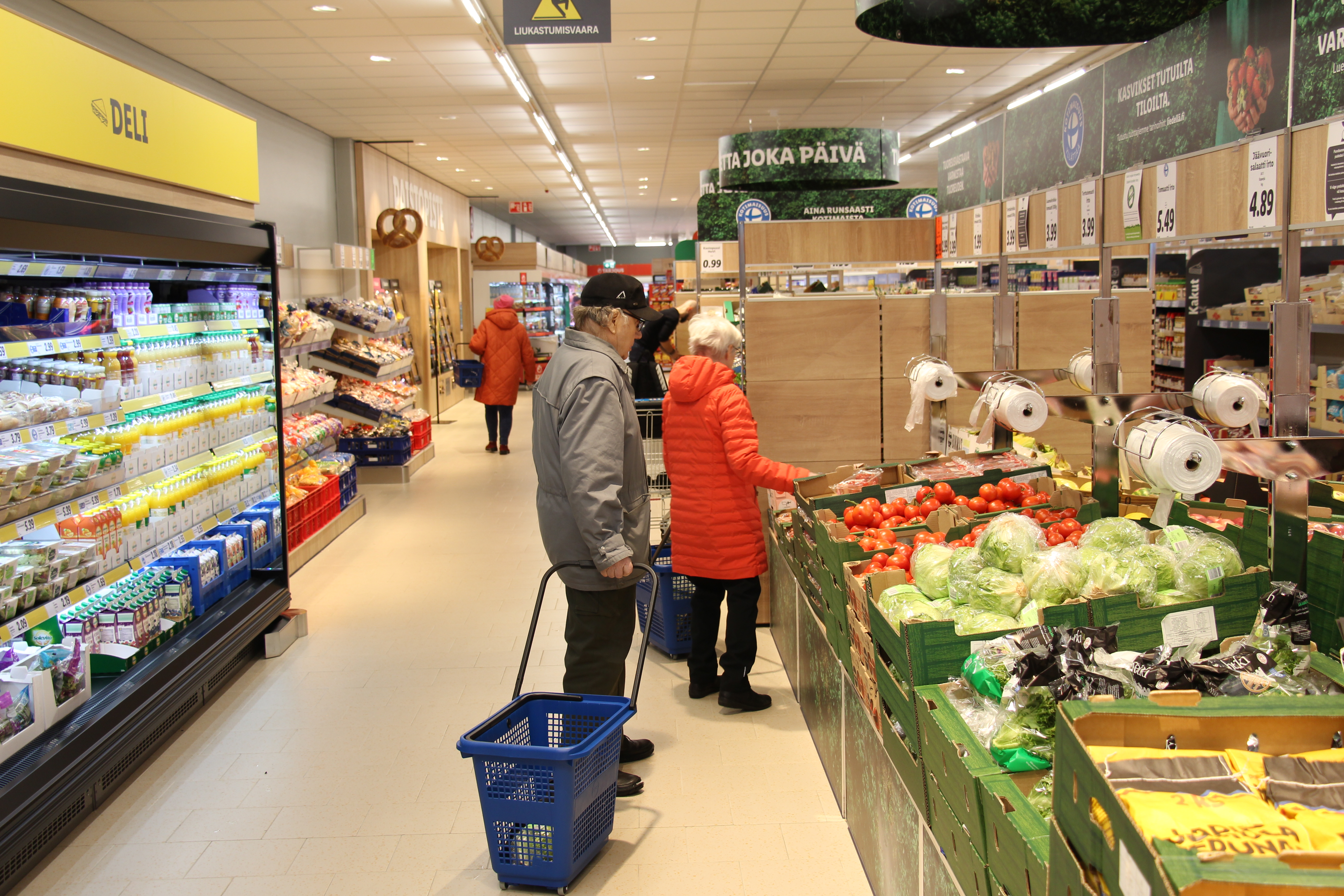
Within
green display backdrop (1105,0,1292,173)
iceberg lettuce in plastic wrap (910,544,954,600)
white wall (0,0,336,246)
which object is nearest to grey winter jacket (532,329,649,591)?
iceberg lettuce in plastic wrap (910,544,954,600)

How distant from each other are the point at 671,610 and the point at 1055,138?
271cm

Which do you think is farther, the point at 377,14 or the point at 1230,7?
the point at 377,14

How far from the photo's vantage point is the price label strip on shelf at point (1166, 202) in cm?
319

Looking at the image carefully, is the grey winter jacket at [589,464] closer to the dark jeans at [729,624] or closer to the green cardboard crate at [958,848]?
the dark jeans at [729,624]

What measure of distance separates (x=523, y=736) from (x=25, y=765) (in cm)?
149

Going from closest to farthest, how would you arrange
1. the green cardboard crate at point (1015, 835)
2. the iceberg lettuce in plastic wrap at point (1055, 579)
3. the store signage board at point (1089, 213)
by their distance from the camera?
the green cardboard crate at point (1015, 835)
the iceberg lettuce in plastic wrap at point (1055, 579)
the store signage board at point (1089, 213)

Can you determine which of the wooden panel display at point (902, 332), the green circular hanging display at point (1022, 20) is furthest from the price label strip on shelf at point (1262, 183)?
the wooden panel display at point (902, 332)

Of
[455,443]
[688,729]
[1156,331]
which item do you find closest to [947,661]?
[688,729]

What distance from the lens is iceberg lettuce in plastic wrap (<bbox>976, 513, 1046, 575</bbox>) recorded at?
2576 mm

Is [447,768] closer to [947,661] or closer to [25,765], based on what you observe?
[25,765]

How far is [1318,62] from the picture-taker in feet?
7.98

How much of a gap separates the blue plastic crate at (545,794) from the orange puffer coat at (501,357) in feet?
28.2

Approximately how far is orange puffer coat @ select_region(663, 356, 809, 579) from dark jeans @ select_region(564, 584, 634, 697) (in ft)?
2.29

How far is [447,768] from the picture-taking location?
369 cm
